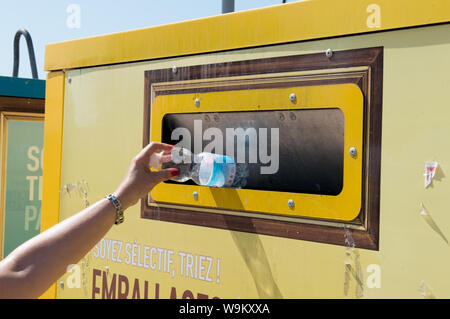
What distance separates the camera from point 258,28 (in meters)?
1.65

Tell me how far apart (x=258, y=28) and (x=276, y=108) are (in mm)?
261

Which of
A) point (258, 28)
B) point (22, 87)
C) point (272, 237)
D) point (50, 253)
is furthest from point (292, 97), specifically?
point (22, 87)

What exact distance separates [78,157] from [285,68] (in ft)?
3.42

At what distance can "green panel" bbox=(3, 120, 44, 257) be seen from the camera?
3.86 m

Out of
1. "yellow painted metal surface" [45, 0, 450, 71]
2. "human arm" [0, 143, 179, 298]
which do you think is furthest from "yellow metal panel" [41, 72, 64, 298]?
"human arm" [0, 143, 179, 298]

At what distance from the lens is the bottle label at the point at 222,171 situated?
1700 mm

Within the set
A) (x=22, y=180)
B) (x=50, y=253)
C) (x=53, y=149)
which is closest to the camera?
(x=50, y=253)

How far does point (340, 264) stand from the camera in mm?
1465

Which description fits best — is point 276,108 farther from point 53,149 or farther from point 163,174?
point 53,149

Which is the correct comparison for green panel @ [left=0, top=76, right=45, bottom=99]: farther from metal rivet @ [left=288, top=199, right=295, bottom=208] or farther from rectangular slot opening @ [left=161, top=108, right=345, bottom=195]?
metal rivet @ [left=288, top=199, right=295, bottom=208]

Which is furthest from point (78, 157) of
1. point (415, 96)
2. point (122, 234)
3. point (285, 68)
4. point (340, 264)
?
point (415, 96)

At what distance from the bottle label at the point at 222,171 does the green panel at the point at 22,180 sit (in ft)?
8.39

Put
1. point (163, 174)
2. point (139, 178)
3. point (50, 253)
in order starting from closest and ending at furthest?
point (50, 253) → point (139, 178) → point (163, 174)

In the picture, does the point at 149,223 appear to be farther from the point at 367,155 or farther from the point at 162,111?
the point at 367,155
